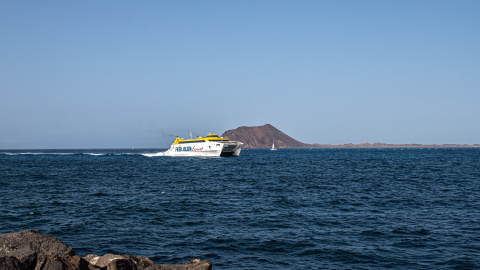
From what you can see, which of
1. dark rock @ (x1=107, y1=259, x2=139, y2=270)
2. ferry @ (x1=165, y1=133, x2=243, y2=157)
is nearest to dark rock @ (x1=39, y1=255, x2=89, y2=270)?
dark rock @ (x1=107, y1=259, x2=139, y2=270)

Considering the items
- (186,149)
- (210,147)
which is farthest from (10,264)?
(186,149)

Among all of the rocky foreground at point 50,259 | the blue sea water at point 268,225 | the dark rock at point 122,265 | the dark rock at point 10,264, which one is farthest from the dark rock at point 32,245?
the blue sea water at point 268,225

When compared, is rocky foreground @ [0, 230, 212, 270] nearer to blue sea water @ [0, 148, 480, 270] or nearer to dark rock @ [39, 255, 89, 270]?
dark rock @ [39, 255, 89, 270]

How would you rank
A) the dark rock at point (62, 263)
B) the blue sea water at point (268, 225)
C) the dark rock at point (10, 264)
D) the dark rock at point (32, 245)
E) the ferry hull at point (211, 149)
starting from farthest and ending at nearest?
the ferry hull at point (211, 149), the blue sea water at point (268, 225), the dark rock at point (32, 245), the dark rock at point (62, 263), the dark rock at point (10, 264)

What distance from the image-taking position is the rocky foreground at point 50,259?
798cm

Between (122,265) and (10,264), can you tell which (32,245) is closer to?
(10,264)

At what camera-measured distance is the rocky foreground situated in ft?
26.2

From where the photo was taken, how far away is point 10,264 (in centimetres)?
741

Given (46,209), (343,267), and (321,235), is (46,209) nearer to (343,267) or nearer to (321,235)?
(321,235)

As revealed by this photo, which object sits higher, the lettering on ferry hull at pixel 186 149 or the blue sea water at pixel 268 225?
the lettering on ferry hull at pixel 186 149

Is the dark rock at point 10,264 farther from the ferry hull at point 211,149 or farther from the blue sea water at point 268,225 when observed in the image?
the ferry hull at point 211,149

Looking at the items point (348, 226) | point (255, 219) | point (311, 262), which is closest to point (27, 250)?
point (311, 262)

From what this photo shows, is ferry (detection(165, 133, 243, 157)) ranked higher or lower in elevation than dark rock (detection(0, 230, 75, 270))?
higher

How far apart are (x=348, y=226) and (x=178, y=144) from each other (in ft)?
311
